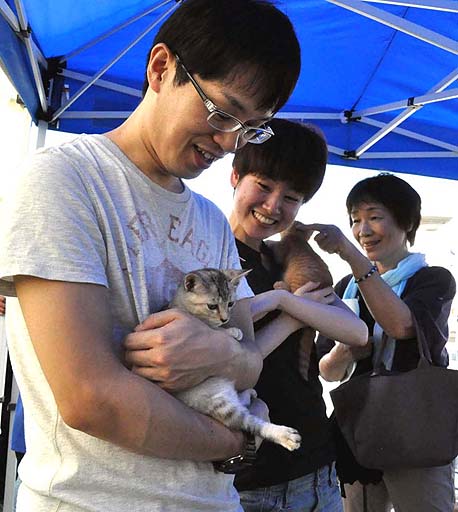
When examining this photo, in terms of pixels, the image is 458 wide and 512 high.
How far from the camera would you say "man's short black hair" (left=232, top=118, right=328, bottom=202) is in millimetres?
1538

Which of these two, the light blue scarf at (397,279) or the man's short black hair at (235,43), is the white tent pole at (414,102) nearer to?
the light blue scarf at (397,279)

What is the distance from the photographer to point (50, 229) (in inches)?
28.0

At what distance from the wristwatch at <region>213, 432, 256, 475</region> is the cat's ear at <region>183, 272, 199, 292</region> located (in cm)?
27

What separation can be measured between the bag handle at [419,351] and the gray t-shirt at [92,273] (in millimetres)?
1055

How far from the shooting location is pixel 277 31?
36.1 inches

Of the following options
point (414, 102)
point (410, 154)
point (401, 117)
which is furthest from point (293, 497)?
point (410, 154)

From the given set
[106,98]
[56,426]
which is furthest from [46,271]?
[106,98]

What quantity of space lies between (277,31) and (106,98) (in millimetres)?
2618

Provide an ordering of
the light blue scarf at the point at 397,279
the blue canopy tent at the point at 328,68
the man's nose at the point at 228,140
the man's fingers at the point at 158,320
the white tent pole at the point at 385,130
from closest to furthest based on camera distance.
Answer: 1. the man's fingers at the point at 158,320
2. the man's nose at the point at 228,140
3. the light blue scarf at the point at 397,279
4. the blue canopy tent at the point at 328,68
5. the white tent pole at the point at 385,130

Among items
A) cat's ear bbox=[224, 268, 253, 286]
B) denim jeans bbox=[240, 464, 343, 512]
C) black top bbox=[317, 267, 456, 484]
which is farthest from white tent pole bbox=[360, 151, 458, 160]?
cat's ear bbox=[224, 268, 253, 286]

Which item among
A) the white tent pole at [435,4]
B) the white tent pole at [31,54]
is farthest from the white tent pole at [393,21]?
the white tent pole at [31,54]

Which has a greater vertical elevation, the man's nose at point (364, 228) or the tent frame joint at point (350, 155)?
the tent frame joint at point (350, 155)

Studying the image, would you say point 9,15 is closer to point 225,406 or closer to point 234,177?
point 234,177

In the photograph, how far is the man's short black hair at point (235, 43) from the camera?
86 centimetres
